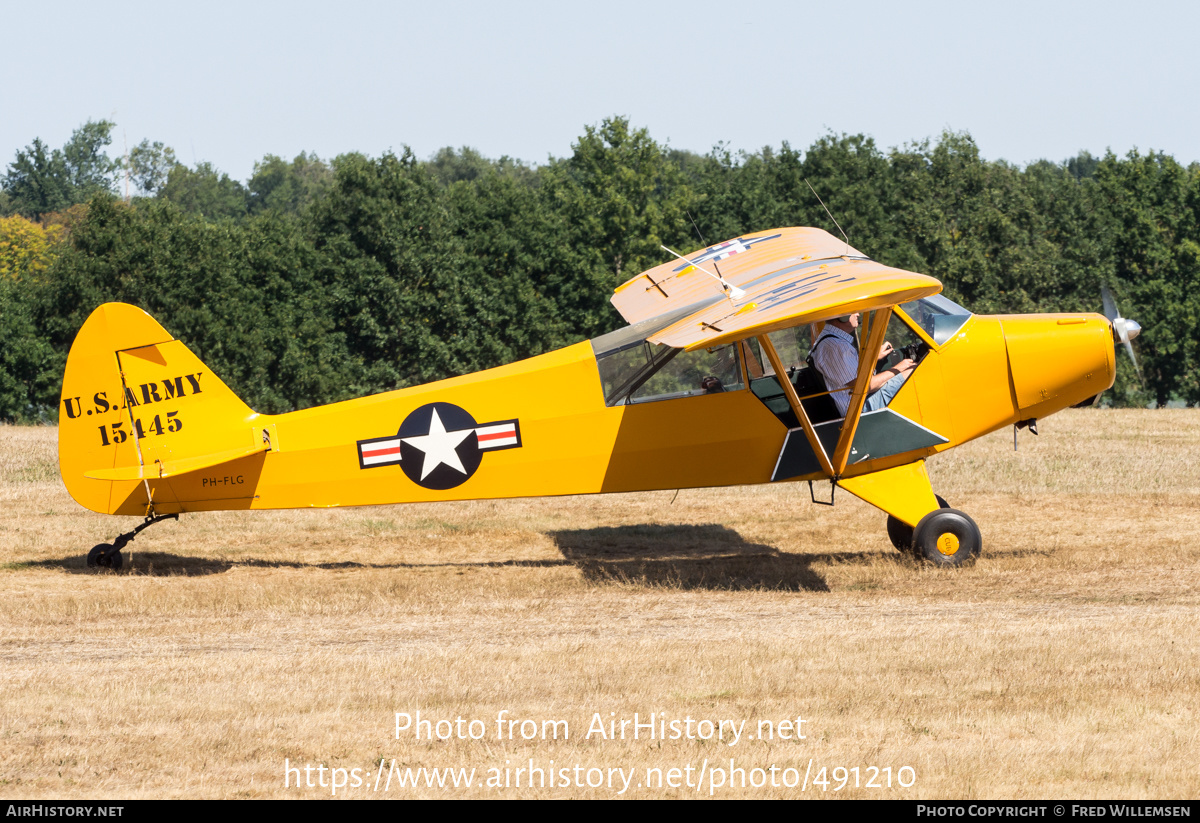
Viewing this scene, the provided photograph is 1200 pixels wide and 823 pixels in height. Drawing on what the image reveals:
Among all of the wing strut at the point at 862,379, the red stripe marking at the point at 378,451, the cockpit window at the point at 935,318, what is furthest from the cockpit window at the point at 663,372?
the red stripe marking at the point at 378,451

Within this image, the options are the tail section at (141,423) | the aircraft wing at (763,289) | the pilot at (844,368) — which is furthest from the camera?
the tail section at (141,423)

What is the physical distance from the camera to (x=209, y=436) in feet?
A: 33.2

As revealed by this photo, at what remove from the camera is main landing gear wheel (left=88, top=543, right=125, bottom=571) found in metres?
10.4

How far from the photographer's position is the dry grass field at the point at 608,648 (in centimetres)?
515

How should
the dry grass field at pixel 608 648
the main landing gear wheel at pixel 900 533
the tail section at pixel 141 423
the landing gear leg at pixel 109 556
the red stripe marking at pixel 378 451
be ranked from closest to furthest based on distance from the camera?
1. the dry grass field at pixel 608 648
2. the tail section at pixel 141 423
3. the red stripe marking at pixel 378 451
4. the landing gear leg at pixel 109 556
5. the main landing gear wheel at pixel 900 533

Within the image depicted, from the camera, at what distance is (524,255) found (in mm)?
47312

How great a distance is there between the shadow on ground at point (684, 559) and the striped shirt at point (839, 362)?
161cm

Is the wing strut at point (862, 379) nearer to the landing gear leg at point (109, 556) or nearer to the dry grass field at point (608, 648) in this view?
the dry grass field at point (608, 648)

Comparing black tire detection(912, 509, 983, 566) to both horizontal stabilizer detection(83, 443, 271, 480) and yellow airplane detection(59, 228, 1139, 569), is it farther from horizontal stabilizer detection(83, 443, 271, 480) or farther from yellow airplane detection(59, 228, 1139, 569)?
horizontal stabilizer detection(83, 443, 271, 480)

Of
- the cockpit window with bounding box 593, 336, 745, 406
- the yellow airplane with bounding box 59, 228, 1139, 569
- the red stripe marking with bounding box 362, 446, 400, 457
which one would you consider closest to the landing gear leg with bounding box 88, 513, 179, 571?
the yellow airplane with bounding box 59, 228, 1139, 569
